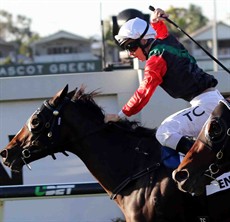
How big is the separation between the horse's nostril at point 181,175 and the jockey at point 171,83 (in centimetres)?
60

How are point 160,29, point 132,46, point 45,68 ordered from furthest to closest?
1. point 45,68
2. point 160,29
3. point 132,46

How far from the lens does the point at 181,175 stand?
16.1 feet

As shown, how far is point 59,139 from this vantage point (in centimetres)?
600

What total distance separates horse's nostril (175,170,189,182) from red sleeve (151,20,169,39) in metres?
1.70

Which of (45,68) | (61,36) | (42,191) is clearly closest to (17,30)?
(61,36)

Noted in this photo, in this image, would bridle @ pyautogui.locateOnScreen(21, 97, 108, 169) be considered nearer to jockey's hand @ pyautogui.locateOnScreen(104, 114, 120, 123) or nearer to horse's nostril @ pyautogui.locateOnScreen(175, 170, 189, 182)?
jockey's hand @ pyautogui.locateOnScreen(104, 114, 120, 123)

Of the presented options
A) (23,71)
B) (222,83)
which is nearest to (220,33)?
(23,71)

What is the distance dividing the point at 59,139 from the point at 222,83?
12.0 feet

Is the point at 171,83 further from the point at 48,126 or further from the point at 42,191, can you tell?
the point at 42,191

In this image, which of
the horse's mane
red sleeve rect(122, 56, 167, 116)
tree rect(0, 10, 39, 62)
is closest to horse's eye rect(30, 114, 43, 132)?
the horse's mane

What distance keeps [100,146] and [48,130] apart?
1.62 feet

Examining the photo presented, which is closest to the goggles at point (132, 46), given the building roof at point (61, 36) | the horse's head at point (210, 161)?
the horse's head at point (210, 161)

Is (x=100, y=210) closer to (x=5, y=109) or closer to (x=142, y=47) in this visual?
(x=5, y=109)

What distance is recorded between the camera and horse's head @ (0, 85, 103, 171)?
5961 mm
